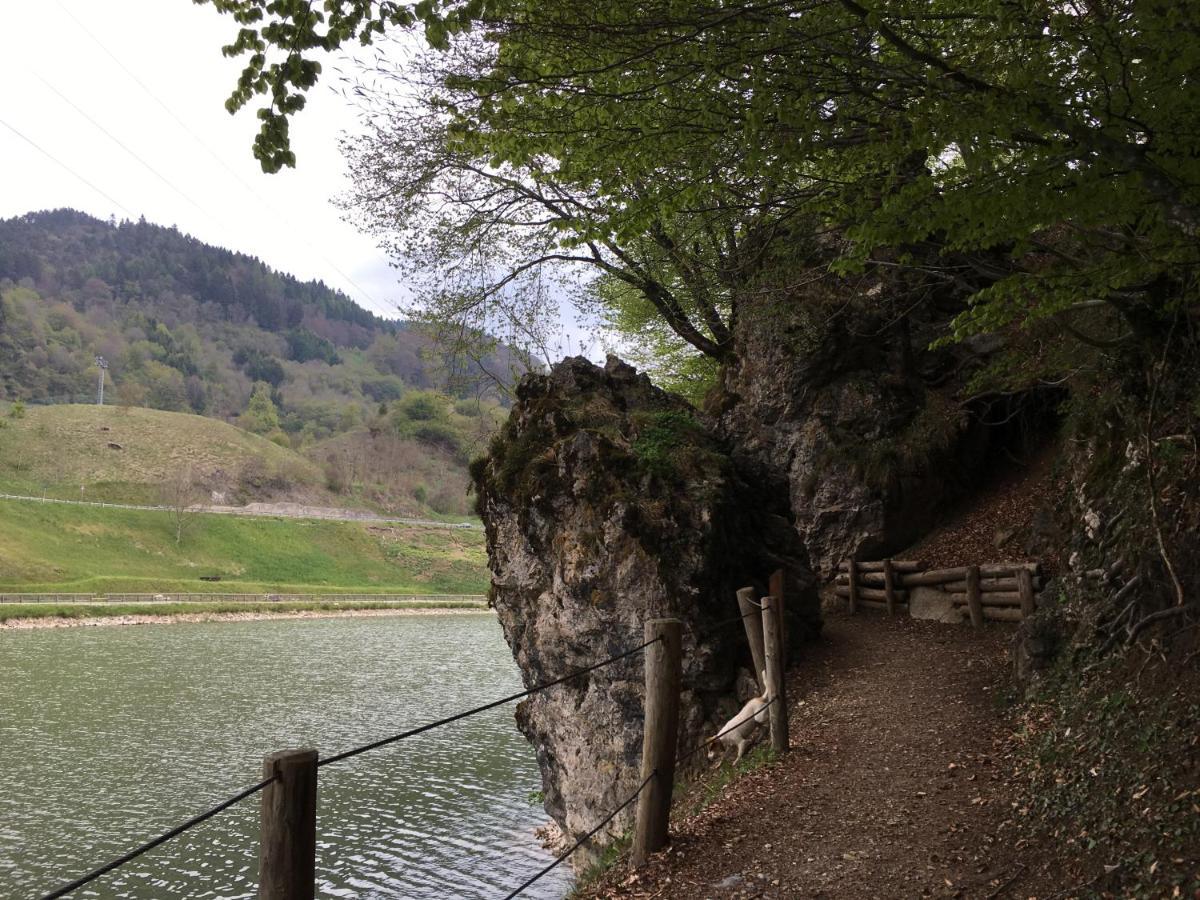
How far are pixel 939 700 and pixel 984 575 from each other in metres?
4.44

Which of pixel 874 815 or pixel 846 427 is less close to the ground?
pixel 846 427

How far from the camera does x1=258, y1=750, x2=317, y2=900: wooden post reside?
3.17m

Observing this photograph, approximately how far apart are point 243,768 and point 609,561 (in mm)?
11241

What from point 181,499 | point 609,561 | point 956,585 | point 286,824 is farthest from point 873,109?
point 181,499

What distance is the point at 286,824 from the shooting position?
10.4 feet

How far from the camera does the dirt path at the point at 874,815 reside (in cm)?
576

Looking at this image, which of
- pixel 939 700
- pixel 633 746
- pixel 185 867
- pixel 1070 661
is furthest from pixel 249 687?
pixel 1070 661

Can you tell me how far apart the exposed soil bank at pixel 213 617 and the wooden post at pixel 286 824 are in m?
45.0

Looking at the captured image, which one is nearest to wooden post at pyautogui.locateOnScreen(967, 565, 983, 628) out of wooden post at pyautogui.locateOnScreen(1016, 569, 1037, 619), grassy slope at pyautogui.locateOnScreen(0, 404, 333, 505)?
wooden post at pyautogui.locateOnScreen(1016, 569, 1037, 619)

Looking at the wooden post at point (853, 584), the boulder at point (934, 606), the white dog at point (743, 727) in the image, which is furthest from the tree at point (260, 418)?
the white dog at point (743, 727)

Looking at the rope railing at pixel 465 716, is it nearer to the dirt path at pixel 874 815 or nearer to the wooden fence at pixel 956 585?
the dirt path at pixel 874 815

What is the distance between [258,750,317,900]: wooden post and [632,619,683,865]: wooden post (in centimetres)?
333

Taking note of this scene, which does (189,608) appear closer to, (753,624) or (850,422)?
(850,422)

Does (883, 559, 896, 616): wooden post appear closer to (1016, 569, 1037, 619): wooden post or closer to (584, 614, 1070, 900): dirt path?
(1016, 569, 1037, 619): wooden post
